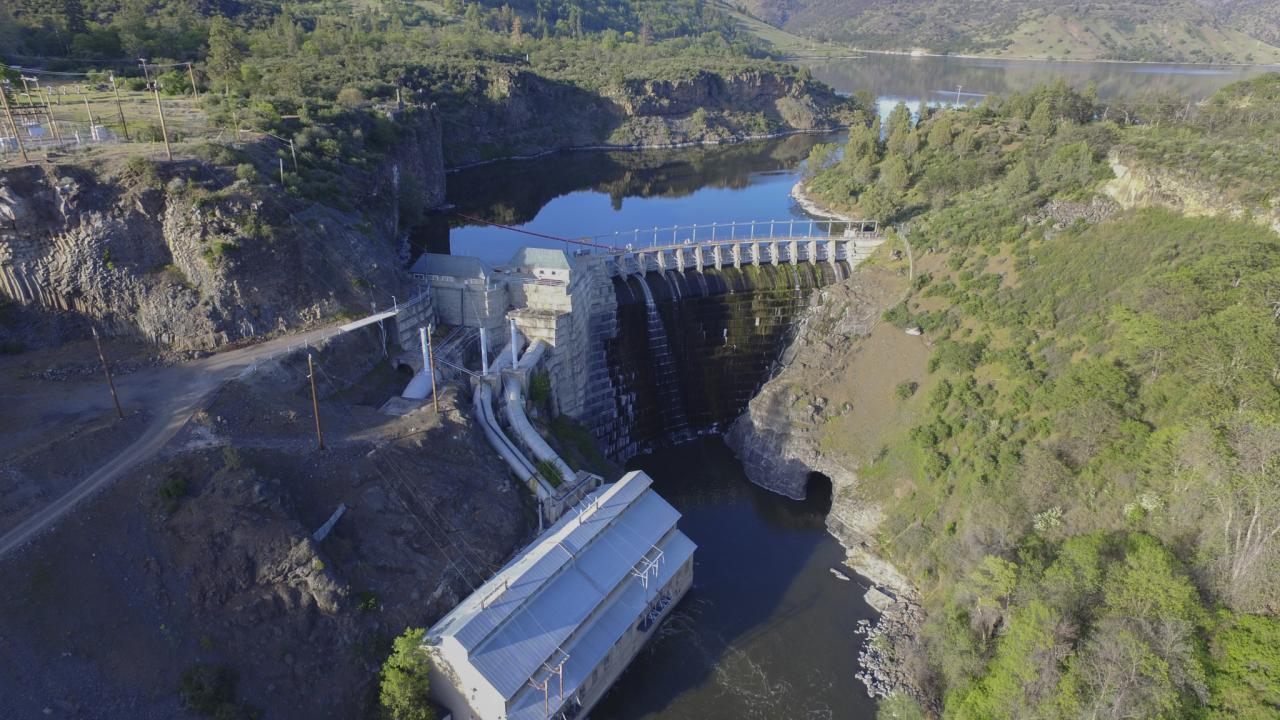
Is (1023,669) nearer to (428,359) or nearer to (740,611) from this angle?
(740,611)

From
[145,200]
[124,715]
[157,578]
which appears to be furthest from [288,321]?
[124,715]

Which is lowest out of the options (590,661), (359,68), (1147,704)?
(590,661)

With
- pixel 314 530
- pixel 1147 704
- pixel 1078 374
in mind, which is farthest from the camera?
pixel 1078 374

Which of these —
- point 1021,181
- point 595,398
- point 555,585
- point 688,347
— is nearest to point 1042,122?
point 1021,181

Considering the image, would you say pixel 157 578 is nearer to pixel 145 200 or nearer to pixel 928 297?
pixel 145 200

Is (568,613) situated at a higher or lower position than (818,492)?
higher

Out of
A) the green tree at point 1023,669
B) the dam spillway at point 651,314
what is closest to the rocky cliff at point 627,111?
the dam spillway at point 651,314

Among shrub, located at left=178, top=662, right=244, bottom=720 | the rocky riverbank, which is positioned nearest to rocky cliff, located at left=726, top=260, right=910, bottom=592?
the rocky riverbank

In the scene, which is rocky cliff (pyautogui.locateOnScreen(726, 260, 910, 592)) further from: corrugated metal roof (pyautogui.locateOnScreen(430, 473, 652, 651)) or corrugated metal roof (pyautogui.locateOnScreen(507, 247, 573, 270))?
corrugated metal roof (pyautogui.locateOnScreen(507, 247, 573, 270))
